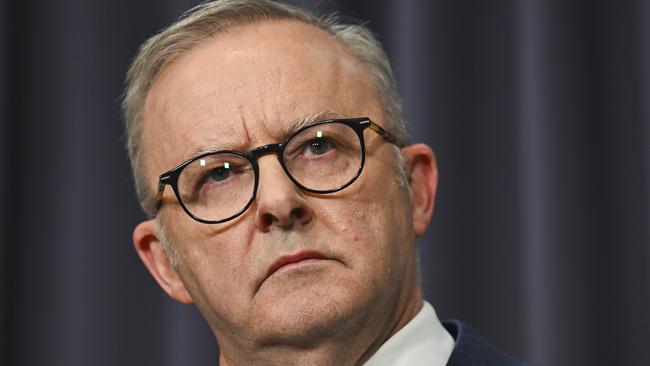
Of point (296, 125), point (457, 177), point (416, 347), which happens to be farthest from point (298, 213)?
point (457, 177)

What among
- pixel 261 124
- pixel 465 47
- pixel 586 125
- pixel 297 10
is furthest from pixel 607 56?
pixel 261 124

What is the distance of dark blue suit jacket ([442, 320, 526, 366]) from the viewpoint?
4.29 feet

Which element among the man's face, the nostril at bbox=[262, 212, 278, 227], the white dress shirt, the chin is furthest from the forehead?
the white dress shirt

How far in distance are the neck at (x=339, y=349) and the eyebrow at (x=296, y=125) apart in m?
0.30

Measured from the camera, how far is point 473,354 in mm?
1320

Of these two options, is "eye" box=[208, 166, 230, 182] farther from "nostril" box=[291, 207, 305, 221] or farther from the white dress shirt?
the white dress shirt

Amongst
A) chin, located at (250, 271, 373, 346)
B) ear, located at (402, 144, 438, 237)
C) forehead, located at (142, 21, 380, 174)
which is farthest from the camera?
ear, located at (402, 144, 438, 237)

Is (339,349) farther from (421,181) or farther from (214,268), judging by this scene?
(421,181)

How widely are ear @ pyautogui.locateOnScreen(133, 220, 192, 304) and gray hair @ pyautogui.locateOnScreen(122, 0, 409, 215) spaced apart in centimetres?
5

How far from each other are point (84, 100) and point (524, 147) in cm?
103

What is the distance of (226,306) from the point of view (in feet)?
4.21

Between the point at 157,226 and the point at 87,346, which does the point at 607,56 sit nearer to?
the point at 157,226

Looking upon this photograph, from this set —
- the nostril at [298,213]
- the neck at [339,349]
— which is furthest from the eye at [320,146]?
the neck at [339,349]

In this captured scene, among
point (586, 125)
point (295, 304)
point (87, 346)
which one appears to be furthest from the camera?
point (87, 346)
